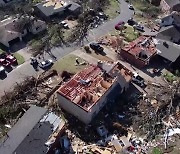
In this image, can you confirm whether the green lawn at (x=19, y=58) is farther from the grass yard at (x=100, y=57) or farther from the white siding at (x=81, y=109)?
the white siding at (x=81, y=109)

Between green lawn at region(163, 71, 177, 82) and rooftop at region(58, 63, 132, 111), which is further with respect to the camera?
green lawn at region(163, 71, 177, 82)

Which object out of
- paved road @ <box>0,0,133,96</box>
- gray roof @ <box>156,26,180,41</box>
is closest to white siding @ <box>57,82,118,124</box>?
paved road @ <box>0,0,133,96</box>

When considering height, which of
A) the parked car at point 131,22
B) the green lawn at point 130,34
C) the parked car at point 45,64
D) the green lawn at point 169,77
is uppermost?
the parked car at point 45,64

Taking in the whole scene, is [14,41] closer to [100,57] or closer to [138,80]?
[100,57]

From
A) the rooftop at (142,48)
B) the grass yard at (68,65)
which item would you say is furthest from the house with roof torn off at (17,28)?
the rooftop at (142,48)

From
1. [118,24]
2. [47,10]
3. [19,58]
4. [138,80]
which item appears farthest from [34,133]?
[118,24]

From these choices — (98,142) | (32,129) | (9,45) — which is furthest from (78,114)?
(9,45)

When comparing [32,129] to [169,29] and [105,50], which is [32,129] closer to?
[105,50]

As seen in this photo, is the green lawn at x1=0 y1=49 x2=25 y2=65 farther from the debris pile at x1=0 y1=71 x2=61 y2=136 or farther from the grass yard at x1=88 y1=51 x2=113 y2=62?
the grass yard at x1=88 y1=51 x2=113 y2=62
